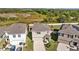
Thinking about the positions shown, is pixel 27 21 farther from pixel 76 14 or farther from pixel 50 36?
pixel 76 14

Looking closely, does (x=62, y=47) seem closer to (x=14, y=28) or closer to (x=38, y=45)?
(x=38, y=45)

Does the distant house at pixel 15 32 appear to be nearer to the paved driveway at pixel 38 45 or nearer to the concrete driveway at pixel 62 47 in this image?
the paved driveway at pixel 38 45

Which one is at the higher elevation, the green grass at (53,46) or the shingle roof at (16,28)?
the shingle roof at (16,28)

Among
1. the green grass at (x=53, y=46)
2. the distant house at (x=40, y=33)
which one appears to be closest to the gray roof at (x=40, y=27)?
the distant house at (x=40, y=33)

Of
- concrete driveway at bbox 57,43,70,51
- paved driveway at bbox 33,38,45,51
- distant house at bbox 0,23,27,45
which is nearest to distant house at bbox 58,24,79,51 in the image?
concrete driveway at bbox 57,43,70,51

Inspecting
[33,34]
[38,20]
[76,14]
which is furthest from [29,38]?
[76,14]

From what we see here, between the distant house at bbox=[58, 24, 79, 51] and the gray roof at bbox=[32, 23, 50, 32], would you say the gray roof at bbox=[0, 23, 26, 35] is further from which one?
the distant house at bbox=[58, 24, 79, 51]
